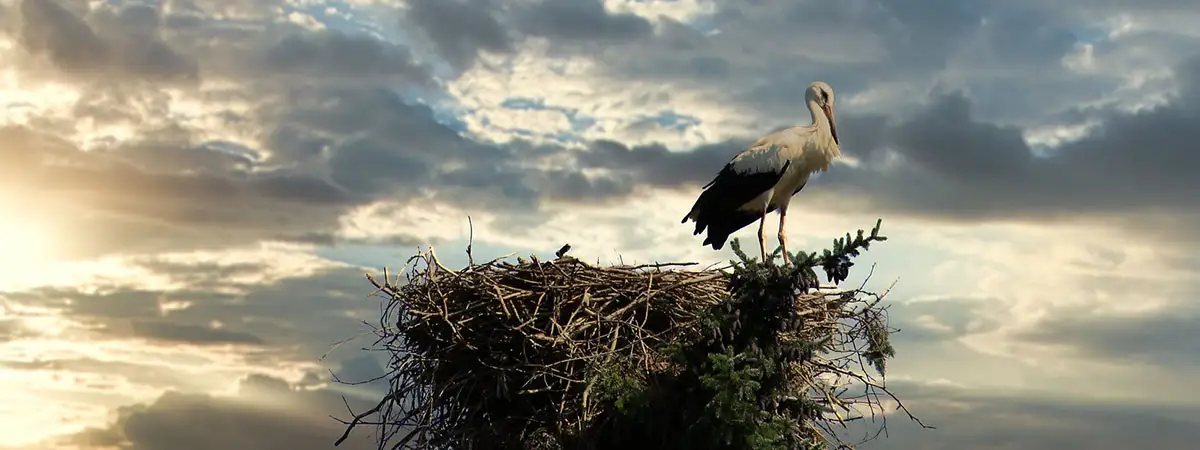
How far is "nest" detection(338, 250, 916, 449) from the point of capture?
31.0 ft

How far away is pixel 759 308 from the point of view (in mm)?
8734

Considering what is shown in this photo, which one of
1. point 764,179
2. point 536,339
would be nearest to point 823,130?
point 764,179

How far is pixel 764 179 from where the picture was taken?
12078mm

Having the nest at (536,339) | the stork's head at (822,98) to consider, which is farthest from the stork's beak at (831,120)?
the nest at (536,339)

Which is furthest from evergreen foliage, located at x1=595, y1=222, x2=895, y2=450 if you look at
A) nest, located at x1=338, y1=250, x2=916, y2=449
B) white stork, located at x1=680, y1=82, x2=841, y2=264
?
white stork, located at x1=680, y1=82, x2=841, y2=264

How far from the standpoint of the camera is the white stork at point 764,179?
39.7 ft

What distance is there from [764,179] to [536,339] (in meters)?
3.66

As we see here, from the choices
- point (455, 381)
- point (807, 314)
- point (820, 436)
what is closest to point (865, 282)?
point (807, 314)

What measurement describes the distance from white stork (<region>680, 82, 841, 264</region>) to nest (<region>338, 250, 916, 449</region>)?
203 cm

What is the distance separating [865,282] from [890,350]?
2.16 ft

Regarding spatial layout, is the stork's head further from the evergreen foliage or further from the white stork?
the evergreen foliage

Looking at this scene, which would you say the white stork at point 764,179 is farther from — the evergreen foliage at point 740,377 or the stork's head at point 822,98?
the evergreen foliage at point 740,377

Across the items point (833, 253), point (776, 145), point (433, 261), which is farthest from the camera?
point (776, 145)

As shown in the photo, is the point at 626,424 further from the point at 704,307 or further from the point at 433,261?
the point at 433,261
